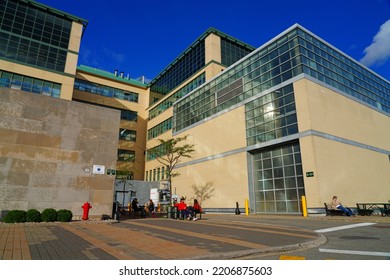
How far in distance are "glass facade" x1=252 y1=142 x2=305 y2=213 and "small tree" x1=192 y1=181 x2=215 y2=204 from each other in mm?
6451

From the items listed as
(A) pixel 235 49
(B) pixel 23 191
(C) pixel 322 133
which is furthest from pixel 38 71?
(C) pixel 322 133

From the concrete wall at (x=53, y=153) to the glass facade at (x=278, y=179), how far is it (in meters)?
14.0

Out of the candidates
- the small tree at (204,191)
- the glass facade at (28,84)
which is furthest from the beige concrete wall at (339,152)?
the glass facade at (28,84)

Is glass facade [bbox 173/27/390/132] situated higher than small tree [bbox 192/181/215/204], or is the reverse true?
glass facade [bbox 173/27/390/132]

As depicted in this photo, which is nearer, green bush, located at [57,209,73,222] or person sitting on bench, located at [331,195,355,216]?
green bush, located at [57,209,73,222]

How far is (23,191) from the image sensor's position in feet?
49.2

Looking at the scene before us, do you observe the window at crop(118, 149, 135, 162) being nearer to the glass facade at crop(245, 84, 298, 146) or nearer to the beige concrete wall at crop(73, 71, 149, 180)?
the beige concrete wall at crop(73, 71, 149, 180)

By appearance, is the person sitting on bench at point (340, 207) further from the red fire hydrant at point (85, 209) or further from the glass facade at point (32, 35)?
the glass facade at point (32, 35)

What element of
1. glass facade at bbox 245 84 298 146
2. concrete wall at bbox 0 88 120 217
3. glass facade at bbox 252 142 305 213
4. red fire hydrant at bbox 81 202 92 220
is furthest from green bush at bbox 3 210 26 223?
glass facade at bbox 245 84 298 146

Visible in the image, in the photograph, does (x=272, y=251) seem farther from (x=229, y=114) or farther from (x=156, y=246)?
(x=229, y=114)

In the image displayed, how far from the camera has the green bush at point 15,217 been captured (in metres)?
Result: 13.1

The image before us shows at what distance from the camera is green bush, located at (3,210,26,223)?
1310 centimetres

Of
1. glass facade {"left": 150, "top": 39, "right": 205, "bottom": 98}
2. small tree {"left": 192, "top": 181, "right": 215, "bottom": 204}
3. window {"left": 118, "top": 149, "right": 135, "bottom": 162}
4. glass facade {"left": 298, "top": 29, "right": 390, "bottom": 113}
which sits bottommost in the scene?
small tree {"left": 192, "top": 181, "right": 215, "bottom": 204}
